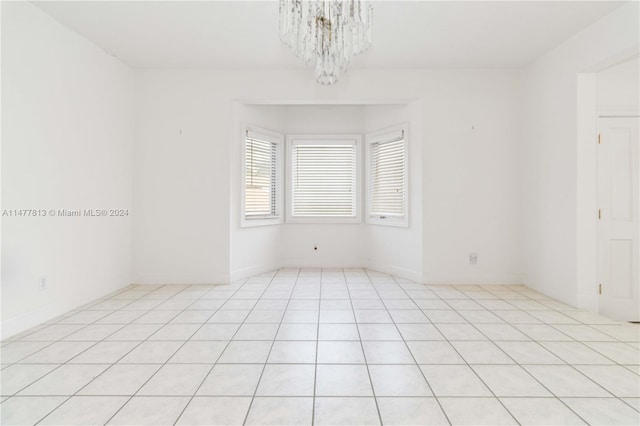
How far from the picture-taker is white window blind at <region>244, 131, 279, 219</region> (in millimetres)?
4630

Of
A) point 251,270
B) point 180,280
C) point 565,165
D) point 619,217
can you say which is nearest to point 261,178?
point 251,270

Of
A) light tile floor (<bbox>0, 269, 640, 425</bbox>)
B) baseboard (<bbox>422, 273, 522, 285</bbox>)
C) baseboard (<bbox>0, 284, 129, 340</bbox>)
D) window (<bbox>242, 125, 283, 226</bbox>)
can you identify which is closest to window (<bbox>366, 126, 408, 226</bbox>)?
baseboard (<bbox>422, 273, 522, 285</bbox>)

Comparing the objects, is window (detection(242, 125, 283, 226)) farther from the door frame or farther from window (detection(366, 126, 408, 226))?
the door frame

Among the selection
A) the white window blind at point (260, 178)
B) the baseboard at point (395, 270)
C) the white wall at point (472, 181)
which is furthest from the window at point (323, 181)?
the white wall at point (472, 181)

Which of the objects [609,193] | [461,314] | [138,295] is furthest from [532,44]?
[138,295]

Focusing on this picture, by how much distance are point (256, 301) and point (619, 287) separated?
12.6 feet

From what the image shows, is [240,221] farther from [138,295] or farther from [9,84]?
[9,84]

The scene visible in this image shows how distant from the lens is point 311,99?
4.24 m

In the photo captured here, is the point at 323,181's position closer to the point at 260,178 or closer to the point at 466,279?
the point at 260,178

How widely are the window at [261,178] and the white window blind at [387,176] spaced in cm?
149

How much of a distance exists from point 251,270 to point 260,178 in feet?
4.49

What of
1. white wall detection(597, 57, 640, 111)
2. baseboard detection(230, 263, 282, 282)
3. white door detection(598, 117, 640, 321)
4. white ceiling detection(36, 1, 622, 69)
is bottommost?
baseboard detection(230, 263, 282, 282)

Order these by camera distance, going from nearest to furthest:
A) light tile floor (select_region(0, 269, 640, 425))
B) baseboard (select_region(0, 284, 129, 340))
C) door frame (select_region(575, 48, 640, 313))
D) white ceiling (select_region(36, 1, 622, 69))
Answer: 1. light tile floor (select_region(0, 269, 640, 425))
2. baseboard (select_region(0, 284, 129, 340))
3. white ceiling (select_region(36, 1, 622, 69))
4. door frame (select_region(575, 48, 640, 313))

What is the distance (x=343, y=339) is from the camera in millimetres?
2514
